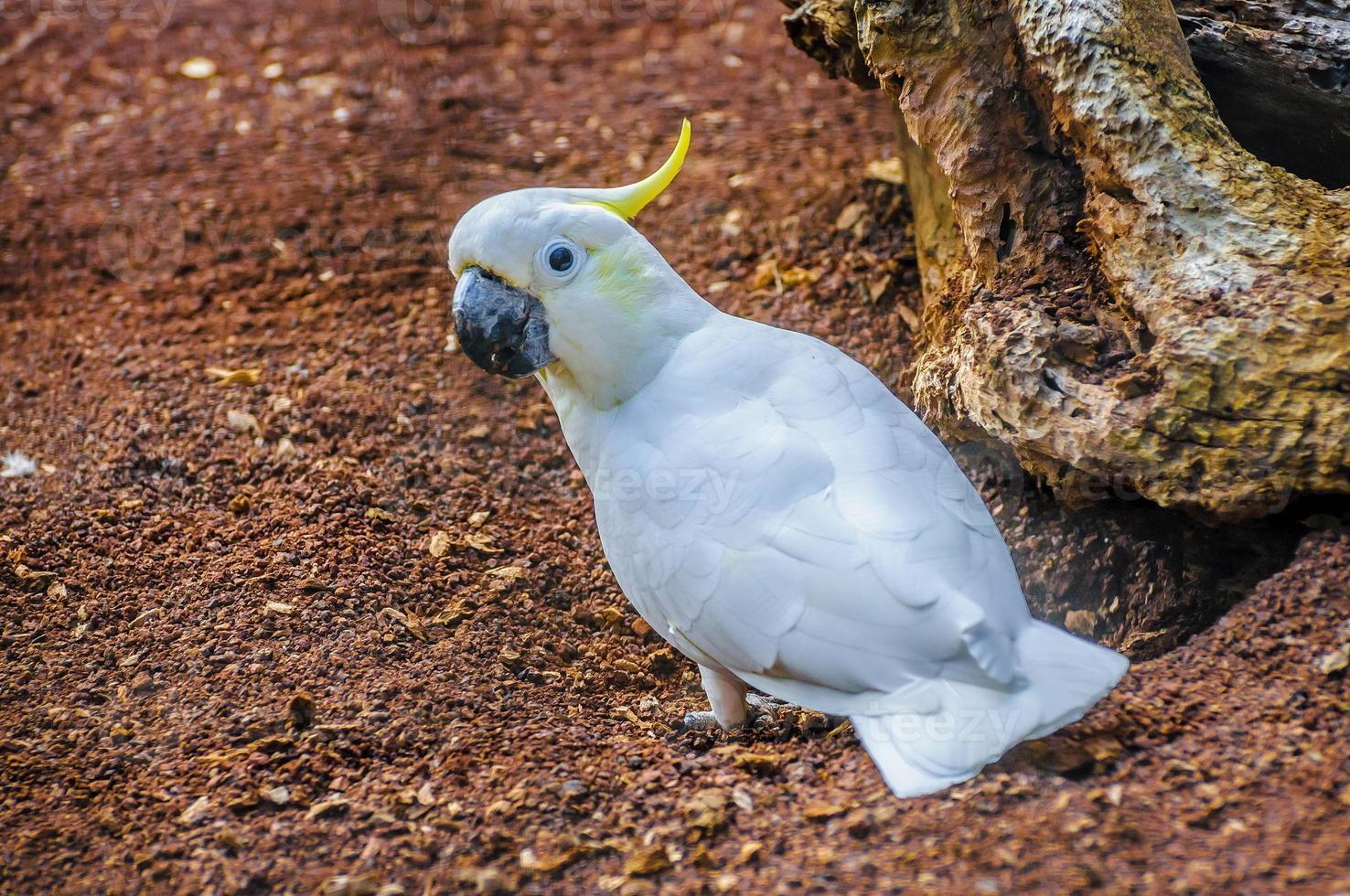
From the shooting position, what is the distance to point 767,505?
2.98 m

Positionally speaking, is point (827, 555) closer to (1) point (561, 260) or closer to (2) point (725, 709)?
(2) point (725, 709)

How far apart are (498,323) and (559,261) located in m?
0.26

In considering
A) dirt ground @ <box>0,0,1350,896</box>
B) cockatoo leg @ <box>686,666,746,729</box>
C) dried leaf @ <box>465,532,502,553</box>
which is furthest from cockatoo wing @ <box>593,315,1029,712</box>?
dried leaf @ <box>465,532,502,553</box>

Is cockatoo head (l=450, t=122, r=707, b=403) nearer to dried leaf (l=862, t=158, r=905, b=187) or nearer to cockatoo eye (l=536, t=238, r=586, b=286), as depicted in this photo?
cockatoo eye (l=536, t=238, r=586, b=286)

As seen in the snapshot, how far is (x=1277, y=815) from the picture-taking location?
2482 millimetres

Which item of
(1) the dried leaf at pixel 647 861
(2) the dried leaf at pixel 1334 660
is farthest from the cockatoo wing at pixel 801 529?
(2) the dried leaf at pixel 1334 660

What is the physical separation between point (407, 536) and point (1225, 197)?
296cm

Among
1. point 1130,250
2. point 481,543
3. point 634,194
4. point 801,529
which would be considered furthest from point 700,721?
point 1130,250

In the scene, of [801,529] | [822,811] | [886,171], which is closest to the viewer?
[822,811]

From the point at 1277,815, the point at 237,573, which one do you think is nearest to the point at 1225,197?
the point at 1277,815

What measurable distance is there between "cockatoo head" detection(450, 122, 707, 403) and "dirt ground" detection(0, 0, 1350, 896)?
1.01m

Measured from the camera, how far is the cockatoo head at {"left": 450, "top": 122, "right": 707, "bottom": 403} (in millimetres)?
3279

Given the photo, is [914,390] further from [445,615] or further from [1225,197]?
[445,615]

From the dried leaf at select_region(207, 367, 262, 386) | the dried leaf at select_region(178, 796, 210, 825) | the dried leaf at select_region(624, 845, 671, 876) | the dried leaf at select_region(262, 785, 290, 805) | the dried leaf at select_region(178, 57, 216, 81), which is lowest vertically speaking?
the dried leaf at select_region(207, 367, 262, 386)
